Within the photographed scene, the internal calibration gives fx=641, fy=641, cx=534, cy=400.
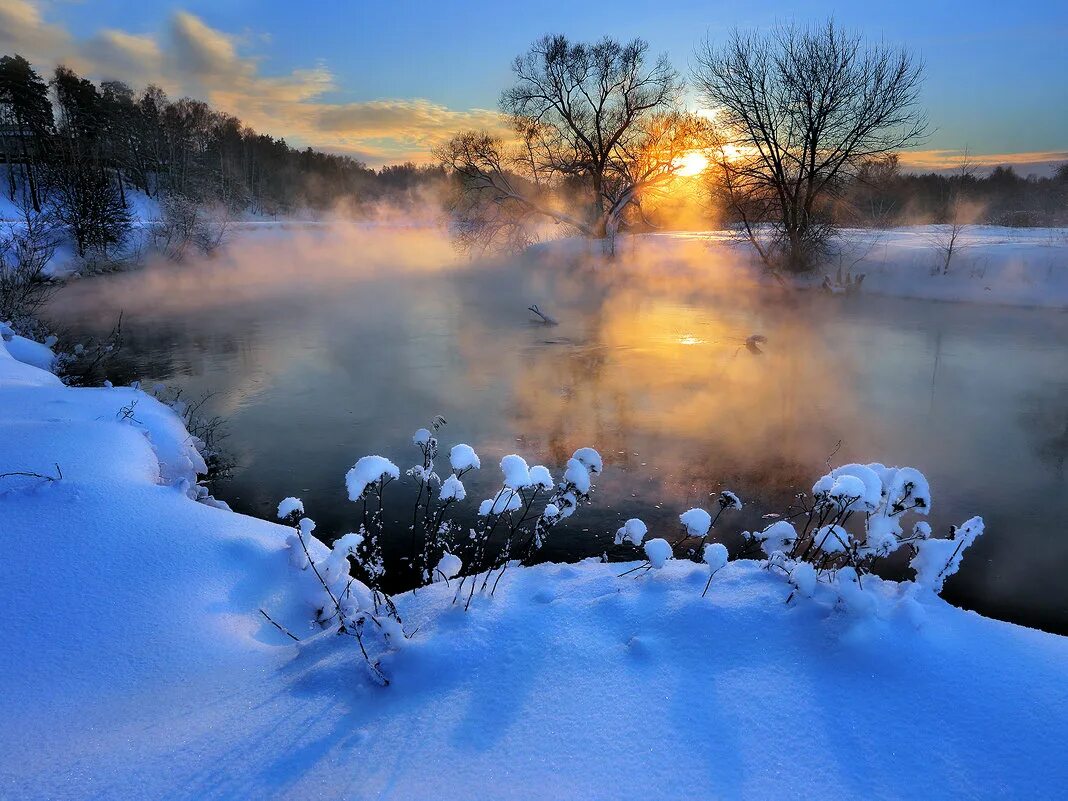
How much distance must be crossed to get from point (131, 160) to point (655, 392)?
195 feet

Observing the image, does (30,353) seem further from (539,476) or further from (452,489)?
(539,476)

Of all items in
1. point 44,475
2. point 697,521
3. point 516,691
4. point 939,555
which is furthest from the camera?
point 44,475

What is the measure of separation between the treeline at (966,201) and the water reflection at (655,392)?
78.1ft

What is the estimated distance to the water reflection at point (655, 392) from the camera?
6.98m

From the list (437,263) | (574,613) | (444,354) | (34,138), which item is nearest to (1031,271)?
(444,354)

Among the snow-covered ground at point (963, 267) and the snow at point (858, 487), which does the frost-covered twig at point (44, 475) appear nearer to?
the snow at point (858, 487)

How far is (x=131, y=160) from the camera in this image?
177 feet

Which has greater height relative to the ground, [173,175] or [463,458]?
[173,175]

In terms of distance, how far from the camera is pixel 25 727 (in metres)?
2.59

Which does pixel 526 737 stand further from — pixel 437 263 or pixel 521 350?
pixel 437 263

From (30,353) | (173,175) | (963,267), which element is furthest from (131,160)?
(963,267)

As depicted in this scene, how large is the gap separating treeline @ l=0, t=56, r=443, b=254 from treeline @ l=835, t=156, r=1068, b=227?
37992 mm

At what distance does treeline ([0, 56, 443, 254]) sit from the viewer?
88.0 ft

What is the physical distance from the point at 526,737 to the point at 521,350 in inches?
490
